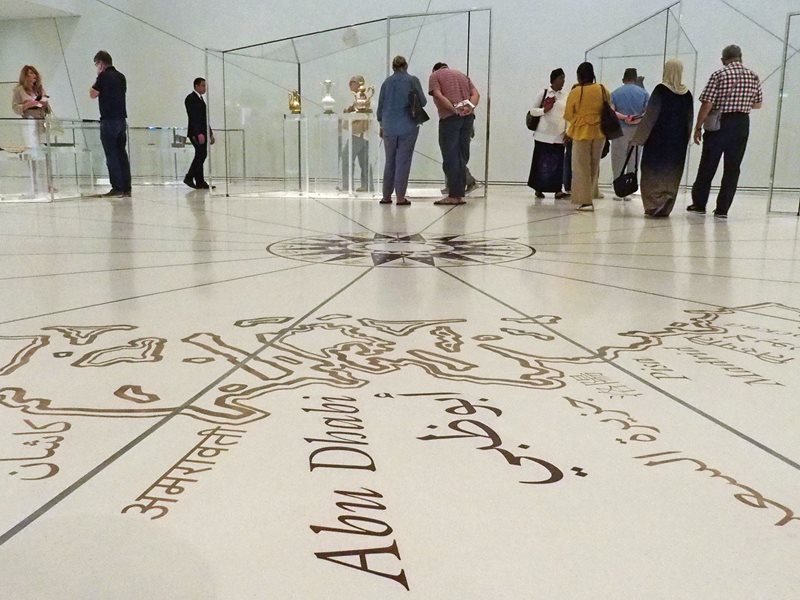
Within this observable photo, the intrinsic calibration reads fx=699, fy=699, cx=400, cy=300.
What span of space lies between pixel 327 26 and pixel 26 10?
22.3 ft

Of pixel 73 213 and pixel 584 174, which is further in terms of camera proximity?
pixel 584 174

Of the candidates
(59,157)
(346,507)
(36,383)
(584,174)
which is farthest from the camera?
(59,157)

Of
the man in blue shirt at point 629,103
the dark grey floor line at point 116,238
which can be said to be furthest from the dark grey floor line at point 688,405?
the man in blue shirt at point 629,103

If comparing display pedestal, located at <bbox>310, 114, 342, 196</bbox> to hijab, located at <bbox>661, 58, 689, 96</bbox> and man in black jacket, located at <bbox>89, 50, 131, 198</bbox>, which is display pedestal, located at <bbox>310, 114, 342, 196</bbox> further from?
hijab, located at <bbox>661, 58, 689, 96</bbox>

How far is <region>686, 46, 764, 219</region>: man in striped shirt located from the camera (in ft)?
22.8

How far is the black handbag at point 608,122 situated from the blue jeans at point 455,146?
1.75m

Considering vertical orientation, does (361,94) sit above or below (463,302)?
above

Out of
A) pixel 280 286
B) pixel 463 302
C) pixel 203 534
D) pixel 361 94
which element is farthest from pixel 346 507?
pixel 361 94

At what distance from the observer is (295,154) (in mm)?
10281

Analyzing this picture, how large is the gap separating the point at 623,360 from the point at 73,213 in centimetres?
666

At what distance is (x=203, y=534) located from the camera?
4.09 ft

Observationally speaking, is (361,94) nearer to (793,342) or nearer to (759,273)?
(759,273)

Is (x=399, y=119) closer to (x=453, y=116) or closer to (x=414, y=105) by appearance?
(x=414, y=105)

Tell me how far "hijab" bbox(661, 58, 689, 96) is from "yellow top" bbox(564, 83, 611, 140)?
0.86 m
